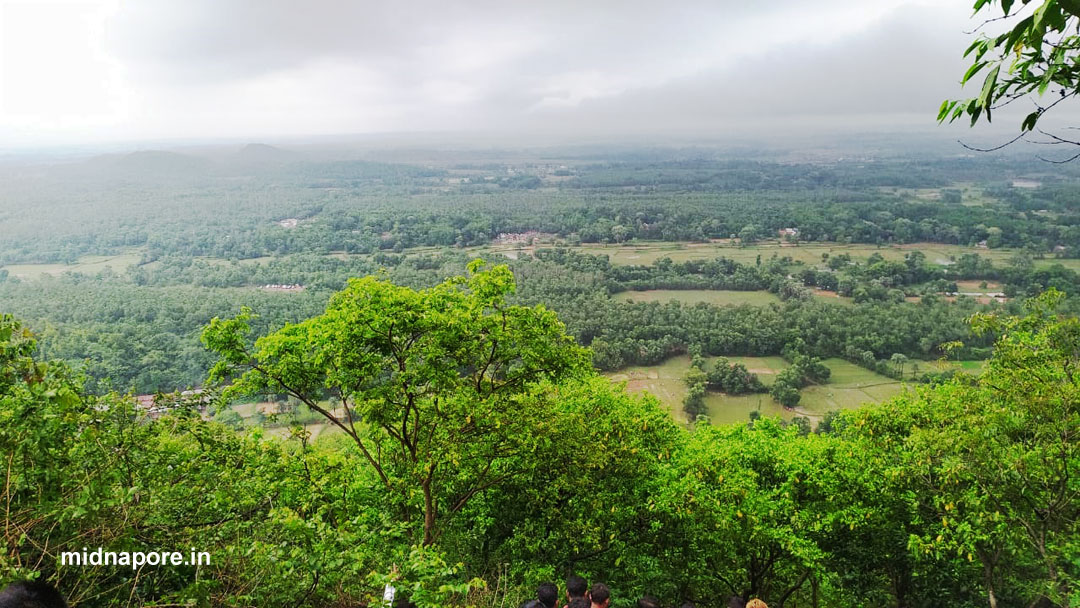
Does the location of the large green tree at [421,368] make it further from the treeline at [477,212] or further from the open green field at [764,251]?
the treeline at [477,212]

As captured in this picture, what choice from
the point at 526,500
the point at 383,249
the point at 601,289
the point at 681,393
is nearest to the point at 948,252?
the point at 601,289

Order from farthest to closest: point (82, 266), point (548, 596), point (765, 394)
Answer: point (82, 266) < point (765, 394) < point (548, 596)

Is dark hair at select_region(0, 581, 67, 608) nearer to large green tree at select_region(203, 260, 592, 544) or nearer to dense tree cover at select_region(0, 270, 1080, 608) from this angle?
dense tree cover at select_region(0, 270, 1080, 608)

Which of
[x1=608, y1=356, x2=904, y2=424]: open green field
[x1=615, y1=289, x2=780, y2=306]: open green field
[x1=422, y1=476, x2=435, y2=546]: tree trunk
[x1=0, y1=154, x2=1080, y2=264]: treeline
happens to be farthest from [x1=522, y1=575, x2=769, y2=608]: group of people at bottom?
[x1=0, y1=154, x2=1080, y2=264]: treeline

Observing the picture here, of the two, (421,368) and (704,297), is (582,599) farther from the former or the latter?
(704,297)

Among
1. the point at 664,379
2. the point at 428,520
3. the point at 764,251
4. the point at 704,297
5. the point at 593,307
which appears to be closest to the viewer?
the point at 428,520

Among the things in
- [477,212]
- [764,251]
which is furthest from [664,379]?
Answer: [477,212]

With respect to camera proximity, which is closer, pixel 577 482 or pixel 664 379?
pixel 577 482

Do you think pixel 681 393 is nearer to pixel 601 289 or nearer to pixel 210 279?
pixel 601 289
